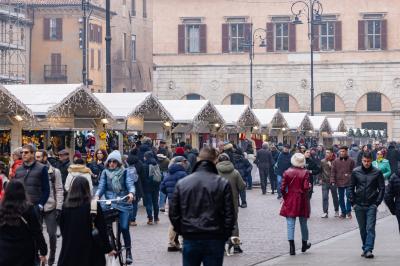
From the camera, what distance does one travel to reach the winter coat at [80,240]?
432 inches

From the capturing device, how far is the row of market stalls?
91.8ft

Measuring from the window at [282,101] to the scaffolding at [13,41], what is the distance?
625 inches

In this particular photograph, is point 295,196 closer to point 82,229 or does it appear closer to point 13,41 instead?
point 82,229

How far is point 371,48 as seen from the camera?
235 ft

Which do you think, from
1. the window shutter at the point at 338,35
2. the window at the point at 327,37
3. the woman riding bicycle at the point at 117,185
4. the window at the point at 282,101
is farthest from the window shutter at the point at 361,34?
the woman riding bicycle at the point at 117,185

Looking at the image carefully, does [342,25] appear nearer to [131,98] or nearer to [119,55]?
[119,55]

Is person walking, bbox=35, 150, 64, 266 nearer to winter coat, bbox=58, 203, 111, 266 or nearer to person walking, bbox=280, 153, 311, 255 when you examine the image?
person walking, bbox=280, 153, 311, 255

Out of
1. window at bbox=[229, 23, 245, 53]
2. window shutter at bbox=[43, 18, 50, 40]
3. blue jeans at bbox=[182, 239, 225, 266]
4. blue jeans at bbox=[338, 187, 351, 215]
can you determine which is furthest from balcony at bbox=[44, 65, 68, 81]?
blue jeans at bbox=[182, 239, 225, 266]

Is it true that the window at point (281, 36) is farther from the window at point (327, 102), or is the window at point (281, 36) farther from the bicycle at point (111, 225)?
the bicycle at point (111, 225)

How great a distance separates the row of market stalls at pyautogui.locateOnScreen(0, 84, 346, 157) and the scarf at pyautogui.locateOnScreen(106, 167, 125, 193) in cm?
1079

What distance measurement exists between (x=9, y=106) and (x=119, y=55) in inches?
2500

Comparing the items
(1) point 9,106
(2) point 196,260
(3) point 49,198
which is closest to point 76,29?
(1) point 9,106

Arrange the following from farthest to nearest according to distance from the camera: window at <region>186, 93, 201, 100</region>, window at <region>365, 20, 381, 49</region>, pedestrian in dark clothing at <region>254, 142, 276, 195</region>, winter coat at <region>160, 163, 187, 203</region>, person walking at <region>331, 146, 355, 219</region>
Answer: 1. window at <region>186, 93, 201, 100</region>
2. window at <region>365, 20, 381, 49</region>
3. pedestrian in dark clothing at <region>254, 142, 276, 195</region>
4. person walking at <region>331, 146, 355, 219</region>
5. winter coat at <region>160, 163, 187, 203</region>

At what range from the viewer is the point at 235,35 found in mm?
73562
